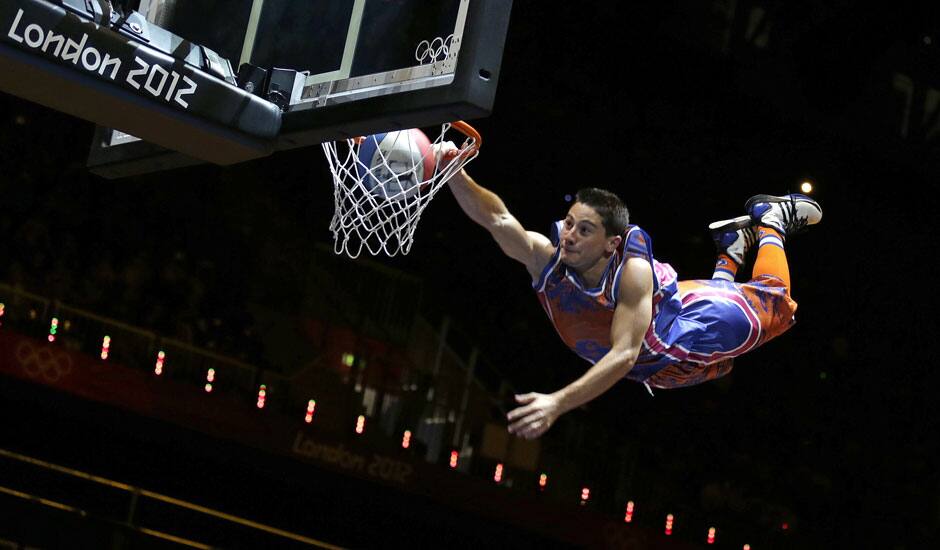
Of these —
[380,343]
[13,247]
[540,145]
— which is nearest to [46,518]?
[13,247]

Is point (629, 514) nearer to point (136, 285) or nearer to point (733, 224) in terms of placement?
point (136, 285)

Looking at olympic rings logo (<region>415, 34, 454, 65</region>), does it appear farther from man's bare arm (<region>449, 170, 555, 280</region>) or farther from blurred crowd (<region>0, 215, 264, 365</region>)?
blurred crowd (<region>0, 215, 264, 365</region>)

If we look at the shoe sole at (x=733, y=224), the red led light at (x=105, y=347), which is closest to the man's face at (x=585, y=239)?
the shoe sole at (x=733, y=224)

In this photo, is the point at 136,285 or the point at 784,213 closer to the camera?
the point at 784,213

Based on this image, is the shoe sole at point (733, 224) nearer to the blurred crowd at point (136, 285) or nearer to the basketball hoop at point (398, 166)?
the basketball hoop at point (398, 166)

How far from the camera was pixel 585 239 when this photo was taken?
523cm

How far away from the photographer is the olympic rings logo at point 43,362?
956 cm

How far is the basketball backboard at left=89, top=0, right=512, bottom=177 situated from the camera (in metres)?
3.64

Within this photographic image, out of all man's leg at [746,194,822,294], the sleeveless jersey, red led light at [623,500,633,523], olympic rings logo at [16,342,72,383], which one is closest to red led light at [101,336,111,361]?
olympic rings logo at [16,342,72,383]

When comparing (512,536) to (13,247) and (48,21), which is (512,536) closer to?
(13,247)

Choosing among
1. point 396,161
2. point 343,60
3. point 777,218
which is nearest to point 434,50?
point 343,60

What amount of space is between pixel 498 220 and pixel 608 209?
0.47 m

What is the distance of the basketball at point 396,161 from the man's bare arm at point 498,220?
0.27m

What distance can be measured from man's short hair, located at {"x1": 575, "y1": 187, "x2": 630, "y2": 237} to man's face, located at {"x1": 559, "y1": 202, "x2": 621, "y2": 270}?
17 mm
